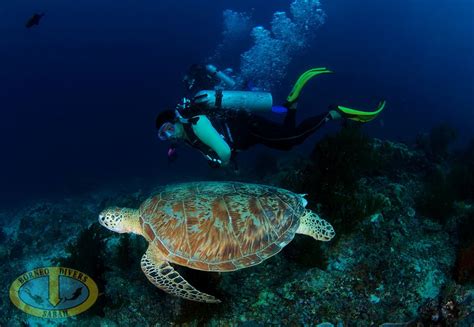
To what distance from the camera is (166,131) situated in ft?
15.7

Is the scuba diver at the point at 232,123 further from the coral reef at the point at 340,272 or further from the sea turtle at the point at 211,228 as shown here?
the sea turtle at the point at 211,228

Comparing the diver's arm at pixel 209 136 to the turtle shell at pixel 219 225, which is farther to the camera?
the diver's arm at pixel 209 136

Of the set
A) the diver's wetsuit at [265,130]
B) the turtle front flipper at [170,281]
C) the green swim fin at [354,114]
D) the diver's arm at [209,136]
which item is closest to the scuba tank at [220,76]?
the diver's wetsuit at [265,130]

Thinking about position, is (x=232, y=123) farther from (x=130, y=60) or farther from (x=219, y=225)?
(x=130, y=60)

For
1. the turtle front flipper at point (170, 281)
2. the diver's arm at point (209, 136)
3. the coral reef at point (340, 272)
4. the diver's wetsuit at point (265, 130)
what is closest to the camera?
the turtle front flipper at point (170, 281)

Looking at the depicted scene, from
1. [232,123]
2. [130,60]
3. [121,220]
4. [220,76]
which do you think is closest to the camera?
[121,220]

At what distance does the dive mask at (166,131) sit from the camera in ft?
15.6

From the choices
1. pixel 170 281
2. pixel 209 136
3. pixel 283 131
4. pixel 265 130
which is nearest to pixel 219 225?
pixel 170 281

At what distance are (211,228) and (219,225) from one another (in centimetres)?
9

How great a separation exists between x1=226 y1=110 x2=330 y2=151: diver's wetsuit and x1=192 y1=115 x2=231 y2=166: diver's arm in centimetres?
102

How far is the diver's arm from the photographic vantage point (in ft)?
15.3

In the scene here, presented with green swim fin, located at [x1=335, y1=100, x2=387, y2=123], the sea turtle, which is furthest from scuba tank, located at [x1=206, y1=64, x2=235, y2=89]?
the sea turtle

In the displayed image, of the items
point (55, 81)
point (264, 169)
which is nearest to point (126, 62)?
point (55, 81)

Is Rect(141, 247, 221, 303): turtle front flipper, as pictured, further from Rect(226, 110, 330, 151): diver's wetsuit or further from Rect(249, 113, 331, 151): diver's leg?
Rect(249, 113, 331, 151): diver's leg
